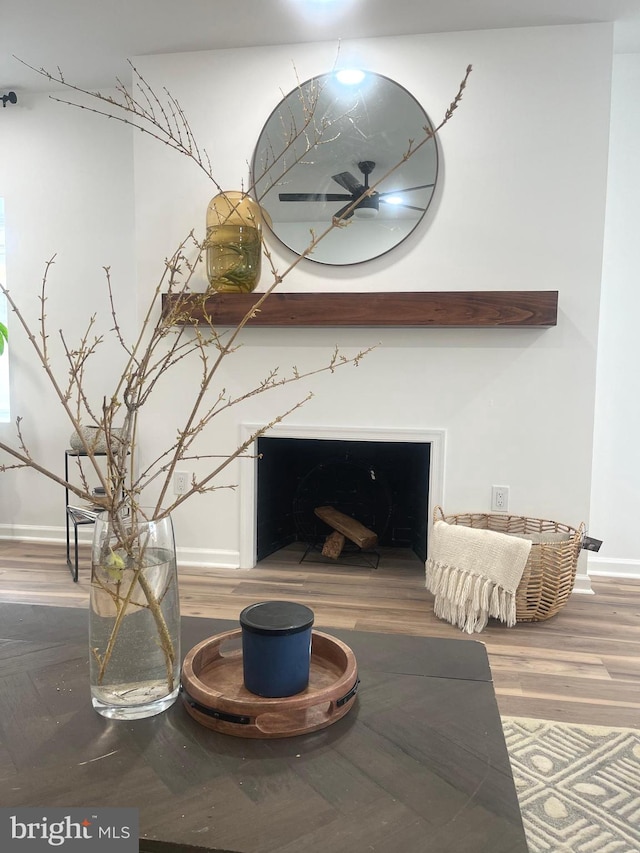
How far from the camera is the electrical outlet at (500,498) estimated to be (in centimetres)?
277

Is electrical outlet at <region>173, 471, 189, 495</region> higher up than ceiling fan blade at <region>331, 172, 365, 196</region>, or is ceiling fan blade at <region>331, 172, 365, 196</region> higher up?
ceiling fan blade at <region>331, 172, 365, 196</region>

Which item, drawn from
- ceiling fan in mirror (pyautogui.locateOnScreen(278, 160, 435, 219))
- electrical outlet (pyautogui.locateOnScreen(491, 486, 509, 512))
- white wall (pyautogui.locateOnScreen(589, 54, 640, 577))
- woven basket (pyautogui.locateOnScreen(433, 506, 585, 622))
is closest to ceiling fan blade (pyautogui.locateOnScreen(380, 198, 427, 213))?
ceiling fan in mirror (pyautogui.locateOnScreen(278, 160, 435, 219))

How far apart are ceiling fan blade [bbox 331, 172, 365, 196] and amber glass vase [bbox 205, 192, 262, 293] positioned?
0.38m

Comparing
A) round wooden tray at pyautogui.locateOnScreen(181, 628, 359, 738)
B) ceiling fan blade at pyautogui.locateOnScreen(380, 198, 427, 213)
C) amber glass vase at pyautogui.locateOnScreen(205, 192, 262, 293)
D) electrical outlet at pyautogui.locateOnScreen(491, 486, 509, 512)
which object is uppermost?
ceiling fan blade at pyautogui.locateOnScreen(380, 198, 427, 213)

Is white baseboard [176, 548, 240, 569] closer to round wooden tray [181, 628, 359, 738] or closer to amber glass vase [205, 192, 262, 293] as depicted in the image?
amber glass vase [205, 192, 262, 293]

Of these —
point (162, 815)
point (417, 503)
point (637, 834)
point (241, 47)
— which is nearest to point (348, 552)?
point (417, 503)

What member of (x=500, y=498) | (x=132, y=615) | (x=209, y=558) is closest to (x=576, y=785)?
(x=132, y=615)

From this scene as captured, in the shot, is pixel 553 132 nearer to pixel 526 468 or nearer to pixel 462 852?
pixel 526 468

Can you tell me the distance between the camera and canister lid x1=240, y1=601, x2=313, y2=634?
2.87ft

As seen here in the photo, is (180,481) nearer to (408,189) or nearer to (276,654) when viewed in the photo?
(408,189)

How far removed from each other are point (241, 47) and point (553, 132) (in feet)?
4.55

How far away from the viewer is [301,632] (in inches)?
34.9

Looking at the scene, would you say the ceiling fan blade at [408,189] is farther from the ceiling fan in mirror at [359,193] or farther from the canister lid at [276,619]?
the canister lid at [276,619]

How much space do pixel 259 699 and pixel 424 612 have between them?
1733mm
